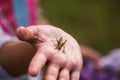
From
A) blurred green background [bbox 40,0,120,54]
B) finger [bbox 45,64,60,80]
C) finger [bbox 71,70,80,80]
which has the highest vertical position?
blurred green background [bbox 40,0,120,54]

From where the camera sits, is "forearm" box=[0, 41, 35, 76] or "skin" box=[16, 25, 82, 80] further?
"forearm" box=[0, 41, 35, 76]

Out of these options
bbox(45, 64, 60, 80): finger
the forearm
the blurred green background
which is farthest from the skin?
the blurred green background

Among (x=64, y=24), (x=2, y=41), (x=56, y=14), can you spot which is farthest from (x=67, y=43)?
(x=56, y=14)

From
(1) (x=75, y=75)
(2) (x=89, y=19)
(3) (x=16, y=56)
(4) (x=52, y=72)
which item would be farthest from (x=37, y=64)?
(2) (x=89, y=19)

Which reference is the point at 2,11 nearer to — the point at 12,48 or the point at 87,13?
the point at 12,48

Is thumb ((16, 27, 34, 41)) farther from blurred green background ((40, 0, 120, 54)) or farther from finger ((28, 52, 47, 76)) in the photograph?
blurred green background ((40, 0, 120, 54))

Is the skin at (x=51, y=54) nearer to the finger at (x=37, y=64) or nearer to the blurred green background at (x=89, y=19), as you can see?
the finger at (x=37, y=64)

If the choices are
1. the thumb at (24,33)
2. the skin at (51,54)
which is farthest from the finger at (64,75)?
the thumb at (24,33)
